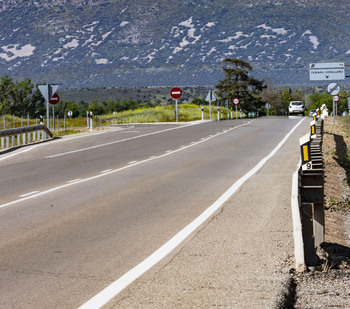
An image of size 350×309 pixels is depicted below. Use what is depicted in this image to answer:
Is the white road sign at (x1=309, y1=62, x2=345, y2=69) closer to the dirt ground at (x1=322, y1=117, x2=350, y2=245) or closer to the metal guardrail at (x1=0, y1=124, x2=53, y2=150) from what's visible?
the metal guardrail at (x1=0, y1=124, x2=53, y2=150)

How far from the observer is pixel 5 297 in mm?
6344

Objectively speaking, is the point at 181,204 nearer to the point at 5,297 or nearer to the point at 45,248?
the point at 45,248

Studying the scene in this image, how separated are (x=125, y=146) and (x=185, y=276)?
21.8m

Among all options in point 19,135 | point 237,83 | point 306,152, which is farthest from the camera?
point 237,83

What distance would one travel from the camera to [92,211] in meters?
11.5

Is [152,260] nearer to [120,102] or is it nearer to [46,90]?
[46,90]

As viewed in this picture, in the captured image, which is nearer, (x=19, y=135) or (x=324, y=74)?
(x=19, y=135)

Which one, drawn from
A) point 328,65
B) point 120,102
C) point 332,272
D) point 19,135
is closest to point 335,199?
point 332,272

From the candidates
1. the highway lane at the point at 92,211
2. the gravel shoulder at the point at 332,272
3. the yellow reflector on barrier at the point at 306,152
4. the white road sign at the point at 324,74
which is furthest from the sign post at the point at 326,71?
the yellow reflector on barrier at the point at 306,152

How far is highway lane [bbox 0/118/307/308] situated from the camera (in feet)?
22.9

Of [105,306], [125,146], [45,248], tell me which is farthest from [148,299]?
[125,146]

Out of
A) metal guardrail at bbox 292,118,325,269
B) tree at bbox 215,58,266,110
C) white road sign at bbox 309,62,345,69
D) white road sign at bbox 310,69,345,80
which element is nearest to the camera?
metal guardrail at bbox 292,118,325,269

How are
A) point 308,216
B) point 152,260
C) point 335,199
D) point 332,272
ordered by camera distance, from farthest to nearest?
point 335,199, point 152,260, point 308,216, point 332,272

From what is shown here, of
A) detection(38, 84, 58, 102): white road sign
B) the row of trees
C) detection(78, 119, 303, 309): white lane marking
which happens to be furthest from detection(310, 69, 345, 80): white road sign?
the row of trees
